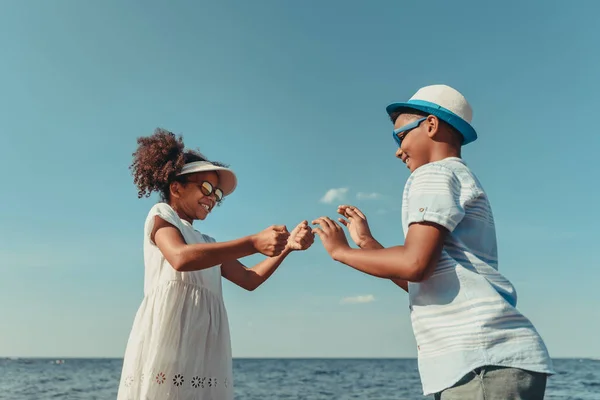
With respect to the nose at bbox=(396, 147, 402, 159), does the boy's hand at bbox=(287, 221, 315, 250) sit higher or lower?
lower

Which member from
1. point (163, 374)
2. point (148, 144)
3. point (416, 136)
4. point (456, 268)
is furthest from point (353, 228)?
point (148, 144)

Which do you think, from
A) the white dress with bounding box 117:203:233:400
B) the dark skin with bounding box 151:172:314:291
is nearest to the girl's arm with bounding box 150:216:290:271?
the dark skin with bounding box 151:172:314:291

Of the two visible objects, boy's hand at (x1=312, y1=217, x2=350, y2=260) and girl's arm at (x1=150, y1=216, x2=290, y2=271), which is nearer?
boy's hand at (x1=312, y1=217, x2=350, y2=260)

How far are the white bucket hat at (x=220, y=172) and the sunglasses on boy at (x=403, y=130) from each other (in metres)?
1.43

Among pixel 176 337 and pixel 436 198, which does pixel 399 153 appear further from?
pixel 176 337

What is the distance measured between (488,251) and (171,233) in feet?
6.05

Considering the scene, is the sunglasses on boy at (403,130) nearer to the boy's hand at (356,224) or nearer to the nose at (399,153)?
the nose at (399,153)

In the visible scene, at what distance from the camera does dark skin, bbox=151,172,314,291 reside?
3.14 meters

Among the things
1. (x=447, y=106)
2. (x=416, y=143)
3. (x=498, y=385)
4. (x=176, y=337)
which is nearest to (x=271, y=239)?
(x=176, y=337)

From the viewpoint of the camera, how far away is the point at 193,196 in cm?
390

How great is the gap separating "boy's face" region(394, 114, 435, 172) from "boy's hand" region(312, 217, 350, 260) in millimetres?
495

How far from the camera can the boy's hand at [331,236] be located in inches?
106

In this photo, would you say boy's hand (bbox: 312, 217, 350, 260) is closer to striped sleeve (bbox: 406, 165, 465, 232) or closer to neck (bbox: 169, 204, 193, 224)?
striped sleeve (bbox: 406, 165, 465, 232)

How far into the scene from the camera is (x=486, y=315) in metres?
2.24
